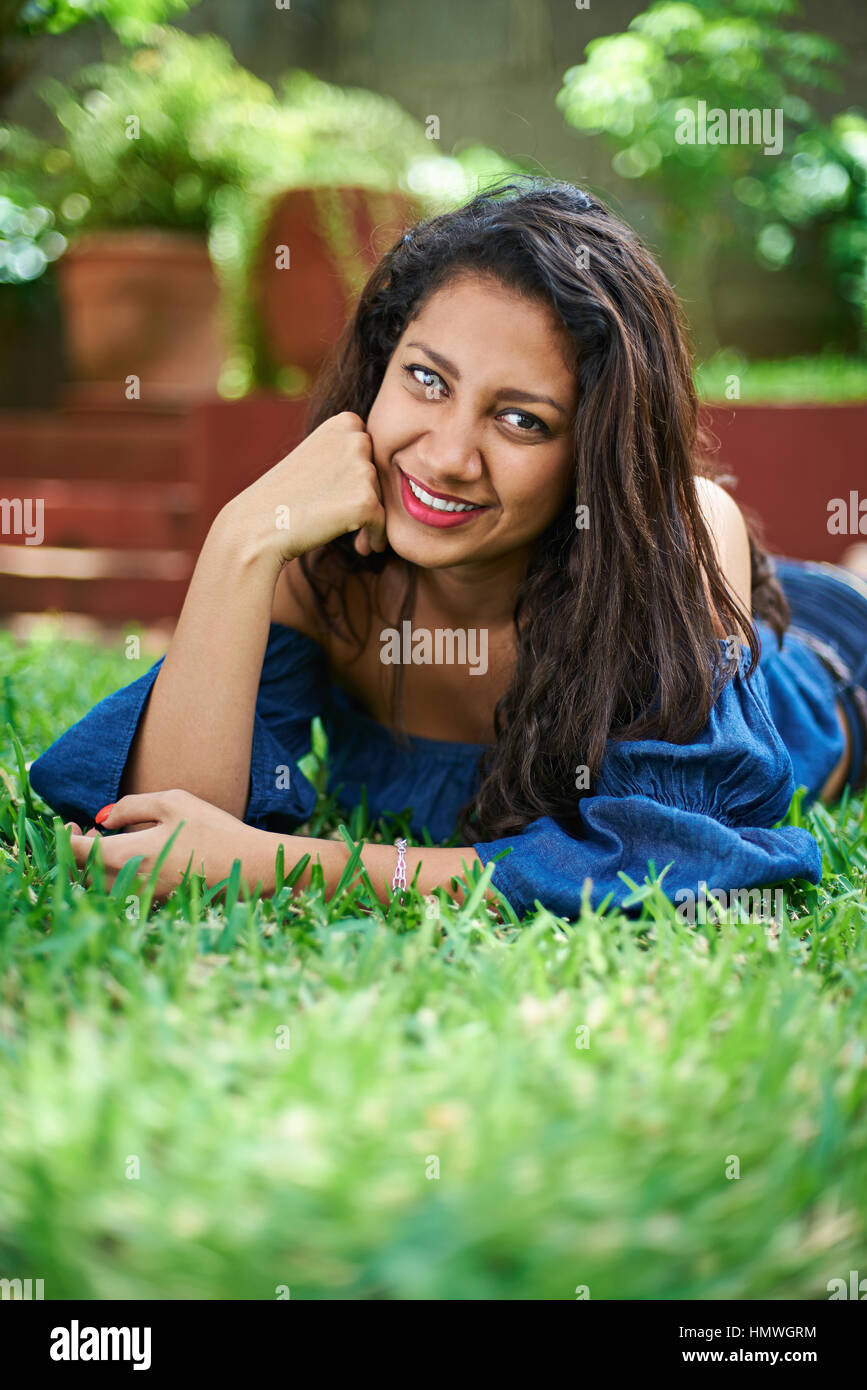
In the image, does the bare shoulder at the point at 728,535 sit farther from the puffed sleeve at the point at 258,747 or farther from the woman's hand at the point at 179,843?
the woman's hand at the point at 179,843

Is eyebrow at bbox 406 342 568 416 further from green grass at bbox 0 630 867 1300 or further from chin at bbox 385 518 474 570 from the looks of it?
green grass at bbox 0 630 867 1300

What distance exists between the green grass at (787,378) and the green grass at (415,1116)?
9.66 ft

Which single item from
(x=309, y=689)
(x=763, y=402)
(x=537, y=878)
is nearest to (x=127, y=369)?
(x=763, y=402)

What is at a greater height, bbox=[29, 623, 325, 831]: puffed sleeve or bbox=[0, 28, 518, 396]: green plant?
bbox=[0, 28, 518, 396]: green plant

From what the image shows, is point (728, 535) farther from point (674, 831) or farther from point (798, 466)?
point (798, 466)

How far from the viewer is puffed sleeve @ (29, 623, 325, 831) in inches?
65.9

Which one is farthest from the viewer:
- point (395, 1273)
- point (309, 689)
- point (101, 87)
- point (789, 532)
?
point (101, 87)

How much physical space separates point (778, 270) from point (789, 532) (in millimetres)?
2524

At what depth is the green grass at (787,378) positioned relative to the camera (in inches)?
174

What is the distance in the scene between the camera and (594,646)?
168 cm

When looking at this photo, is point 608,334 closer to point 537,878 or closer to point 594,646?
point 594,646

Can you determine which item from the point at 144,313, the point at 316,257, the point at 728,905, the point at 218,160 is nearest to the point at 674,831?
the point at 728,905

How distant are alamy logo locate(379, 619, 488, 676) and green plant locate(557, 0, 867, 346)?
11.7ft
